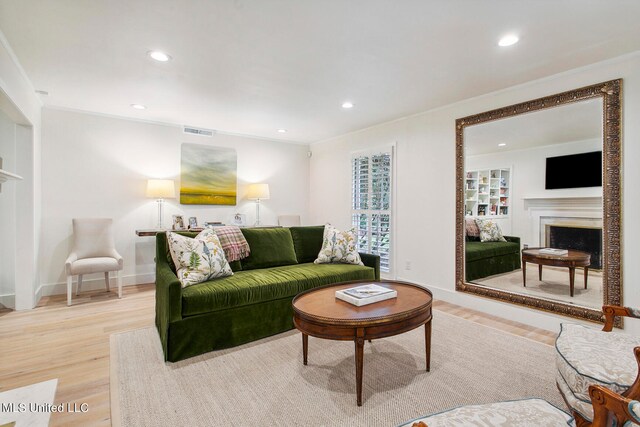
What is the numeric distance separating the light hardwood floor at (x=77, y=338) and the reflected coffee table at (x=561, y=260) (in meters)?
0.54

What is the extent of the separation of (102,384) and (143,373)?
23 cm

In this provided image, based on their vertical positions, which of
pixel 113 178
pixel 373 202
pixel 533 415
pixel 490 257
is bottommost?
A: pixel 533 415

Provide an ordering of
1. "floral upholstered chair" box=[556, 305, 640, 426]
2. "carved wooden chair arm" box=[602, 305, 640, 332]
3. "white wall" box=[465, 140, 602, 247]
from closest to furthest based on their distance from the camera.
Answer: "floral upholstered chair" box=[556, 305, 640, 426] → "carved wooden chair arm" box=[602, 305, 640, 332] → "white wall" box=[465, 140, 602, 247]

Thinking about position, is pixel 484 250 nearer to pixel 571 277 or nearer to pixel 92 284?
pixel 571 277

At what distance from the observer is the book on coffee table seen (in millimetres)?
2068

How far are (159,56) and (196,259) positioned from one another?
1.69 metres

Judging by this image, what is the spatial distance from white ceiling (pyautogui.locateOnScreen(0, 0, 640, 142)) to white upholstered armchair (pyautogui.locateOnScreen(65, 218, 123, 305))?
1490mm

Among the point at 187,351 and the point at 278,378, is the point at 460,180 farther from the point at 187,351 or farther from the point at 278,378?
the point at 187,351

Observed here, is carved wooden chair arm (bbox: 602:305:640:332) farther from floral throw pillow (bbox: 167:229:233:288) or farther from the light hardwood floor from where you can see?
floral throw pillow (bbox: 167:229:233:288)

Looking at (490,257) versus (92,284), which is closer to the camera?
(490,257)

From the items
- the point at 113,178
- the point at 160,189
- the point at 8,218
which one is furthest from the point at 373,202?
the point at 8,218

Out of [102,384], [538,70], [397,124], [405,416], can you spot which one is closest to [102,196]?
[102,384]

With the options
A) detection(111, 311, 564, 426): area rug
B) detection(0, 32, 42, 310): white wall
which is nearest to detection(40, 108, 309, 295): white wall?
detection(0, 32, 42, 310): white wall

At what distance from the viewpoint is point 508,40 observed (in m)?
2.31
